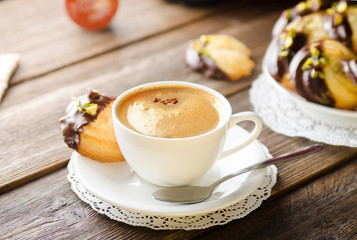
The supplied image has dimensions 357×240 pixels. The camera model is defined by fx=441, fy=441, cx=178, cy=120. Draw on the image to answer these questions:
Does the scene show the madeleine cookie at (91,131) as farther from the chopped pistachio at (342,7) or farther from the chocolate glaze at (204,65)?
the chopped pistachio at (342,7)

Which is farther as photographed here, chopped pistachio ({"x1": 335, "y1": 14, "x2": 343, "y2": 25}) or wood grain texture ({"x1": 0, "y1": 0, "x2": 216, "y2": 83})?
wood grain texture ({"x1": 0, "y1": 0, "x2": 216, "y2": 83})

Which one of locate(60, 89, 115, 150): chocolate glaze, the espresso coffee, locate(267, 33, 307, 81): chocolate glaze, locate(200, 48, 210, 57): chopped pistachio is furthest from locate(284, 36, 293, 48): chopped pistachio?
locate(60, 89, 115, 150): chocolate glaze

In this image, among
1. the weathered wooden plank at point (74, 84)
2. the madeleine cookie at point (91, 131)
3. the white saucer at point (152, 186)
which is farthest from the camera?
the weathered wooden plank at point (74, 84)

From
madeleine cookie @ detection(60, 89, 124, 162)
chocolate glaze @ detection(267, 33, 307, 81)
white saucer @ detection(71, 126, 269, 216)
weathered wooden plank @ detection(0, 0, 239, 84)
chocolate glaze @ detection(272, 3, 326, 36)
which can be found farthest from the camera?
weathered wooden plank @ detection(0, 0, 239, 84)

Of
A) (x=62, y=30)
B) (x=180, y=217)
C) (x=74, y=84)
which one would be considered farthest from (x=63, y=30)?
(x=180, y=217)

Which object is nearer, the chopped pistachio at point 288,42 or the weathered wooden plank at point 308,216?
the weathered wooden plank at point 308,216

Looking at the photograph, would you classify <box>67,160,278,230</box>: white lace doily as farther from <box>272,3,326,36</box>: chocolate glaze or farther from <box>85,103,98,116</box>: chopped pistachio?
<box>272,3,326,36</box>: chocolate glaze

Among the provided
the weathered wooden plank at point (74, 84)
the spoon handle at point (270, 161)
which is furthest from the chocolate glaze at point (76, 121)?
the spoon handle at point (270, 161)
